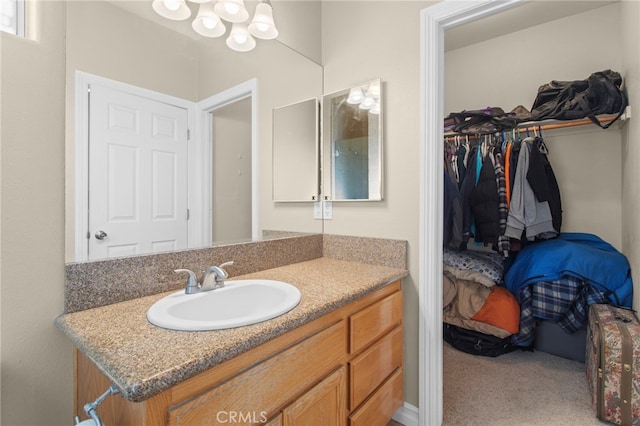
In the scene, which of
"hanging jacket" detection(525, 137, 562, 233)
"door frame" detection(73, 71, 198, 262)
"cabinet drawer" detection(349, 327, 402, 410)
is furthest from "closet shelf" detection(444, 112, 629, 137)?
"door frame" detection(73, 71, 198, 262)

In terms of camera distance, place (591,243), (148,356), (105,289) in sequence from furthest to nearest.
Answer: (591,243) < (105,289) < (148,356)

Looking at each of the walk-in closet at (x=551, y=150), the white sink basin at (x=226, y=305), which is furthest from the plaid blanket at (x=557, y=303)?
the white sink basin at (x=226, y=305)

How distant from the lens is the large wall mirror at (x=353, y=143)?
163 centimetres

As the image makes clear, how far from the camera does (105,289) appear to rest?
98 cm

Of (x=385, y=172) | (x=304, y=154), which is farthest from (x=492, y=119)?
(x=304, y=154)

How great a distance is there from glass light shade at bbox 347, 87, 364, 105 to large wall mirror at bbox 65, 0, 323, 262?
8.9 inches

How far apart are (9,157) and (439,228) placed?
1.61 metres

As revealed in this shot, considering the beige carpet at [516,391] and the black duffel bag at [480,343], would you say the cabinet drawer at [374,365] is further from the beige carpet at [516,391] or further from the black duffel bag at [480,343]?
the black duffel bag at [480,343]

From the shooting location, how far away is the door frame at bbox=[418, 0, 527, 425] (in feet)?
4.71

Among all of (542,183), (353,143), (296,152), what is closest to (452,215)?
(542,183)

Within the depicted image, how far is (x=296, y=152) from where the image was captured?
6.09ft

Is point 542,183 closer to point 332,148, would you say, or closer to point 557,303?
point 557,303

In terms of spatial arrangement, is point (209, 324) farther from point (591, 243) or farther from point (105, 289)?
point (591, 243)

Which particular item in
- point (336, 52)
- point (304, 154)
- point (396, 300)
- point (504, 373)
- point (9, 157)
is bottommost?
point (504, 373)
